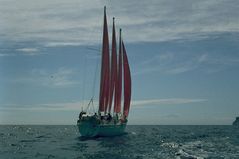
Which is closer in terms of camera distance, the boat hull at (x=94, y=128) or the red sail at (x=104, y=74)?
the boat hull at (x=94, y=128)

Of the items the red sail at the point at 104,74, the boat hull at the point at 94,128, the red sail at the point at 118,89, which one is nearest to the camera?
the boat hull at the point at 94,128

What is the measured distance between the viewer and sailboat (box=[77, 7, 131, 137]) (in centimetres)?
7094

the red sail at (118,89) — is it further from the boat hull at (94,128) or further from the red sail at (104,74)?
the boat hull at (94,128)

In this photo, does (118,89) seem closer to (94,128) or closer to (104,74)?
(104,74)

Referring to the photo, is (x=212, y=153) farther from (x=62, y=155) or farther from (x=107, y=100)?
(x=107, y=100)

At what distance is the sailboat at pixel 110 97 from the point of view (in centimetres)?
7094

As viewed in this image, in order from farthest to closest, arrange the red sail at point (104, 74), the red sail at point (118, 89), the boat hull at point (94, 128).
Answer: the red sail at point (118, 89)
the red sail at point (104, 74)
the boat hull at point (94, 128)

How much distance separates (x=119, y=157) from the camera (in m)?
43.5

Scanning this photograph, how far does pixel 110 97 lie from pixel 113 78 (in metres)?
4.47

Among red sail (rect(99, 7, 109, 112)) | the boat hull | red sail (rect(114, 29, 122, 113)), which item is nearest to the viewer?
the boat hull

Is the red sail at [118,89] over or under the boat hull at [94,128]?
over

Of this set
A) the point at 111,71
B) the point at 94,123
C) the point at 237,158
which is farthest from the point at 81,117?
the point at 237,158

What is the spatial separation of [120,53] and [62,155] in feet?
133

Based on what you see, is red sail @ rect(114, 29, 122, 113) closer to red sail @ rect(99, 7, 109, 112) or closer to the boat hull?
red sail @ rect(99, 7, 109, 112)
